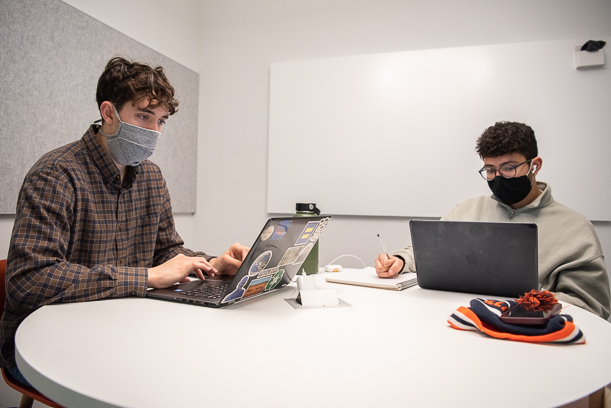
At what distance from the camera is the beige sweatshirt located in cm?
118

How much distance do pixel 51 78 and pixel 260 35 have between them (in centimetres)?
156

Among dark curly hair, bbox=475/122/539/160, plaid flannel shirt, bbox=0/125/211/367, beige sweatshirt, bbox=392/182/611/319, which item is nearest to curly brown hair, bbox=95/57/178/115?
plaid flannel shirt, bbox=0/125/211/367

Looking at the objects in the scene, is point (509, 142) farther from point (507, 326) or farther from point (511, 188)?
point (507, 326)

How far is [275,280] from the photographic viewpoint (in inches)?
40.4

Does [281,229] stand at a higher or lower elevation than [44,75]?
lower

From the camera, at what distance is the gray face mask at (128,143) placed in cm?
121

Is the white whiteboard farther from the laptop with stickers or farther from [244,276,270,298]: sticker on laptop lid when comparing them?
[244,276,270,298]: sticker on laptop lid

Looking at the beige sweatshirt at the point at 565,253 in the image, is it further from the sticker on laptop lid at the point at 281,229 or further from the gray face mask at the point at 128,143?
the gray face mask at the point at 128,143

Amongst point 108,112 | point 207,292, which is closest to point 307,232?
point 207,292

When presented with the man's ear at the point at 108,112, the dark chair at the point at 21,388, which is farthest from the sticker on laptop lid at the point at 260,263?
the man's ear at the point at 108,112

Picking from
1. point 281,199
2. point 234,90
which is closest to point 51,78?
point 234,90

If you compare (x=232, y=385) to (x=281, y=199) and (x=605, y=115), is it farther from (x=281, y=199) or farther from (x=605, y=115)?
(x=605, y=115)

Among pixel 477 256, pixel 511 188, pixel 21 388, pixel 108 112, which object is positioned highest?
pixel 108 112

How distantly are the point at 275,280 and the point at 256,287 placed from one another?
83 millimetres
